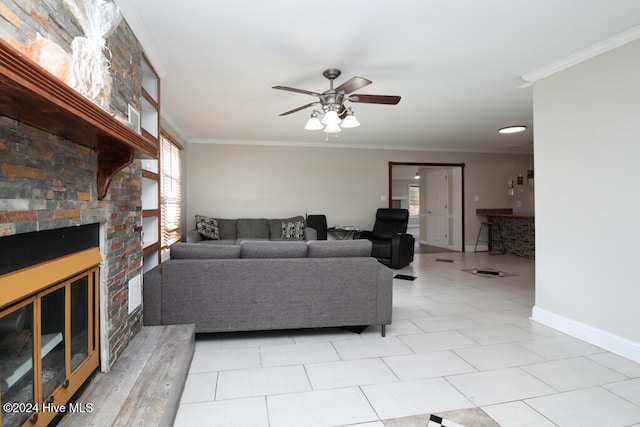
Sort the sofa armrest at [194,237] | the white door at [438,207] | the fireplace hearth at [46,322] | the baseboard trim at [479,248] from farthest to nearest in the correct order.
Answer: the white door at [438,207] → the baseboard trim at [479,248] → the sofa armrest at [194,237] → the fireplace hearth at [46,322]

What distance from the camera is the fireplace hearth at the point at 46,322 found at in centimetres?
106

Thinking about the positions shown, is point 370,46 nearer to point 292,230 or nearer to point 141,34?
point 141,34

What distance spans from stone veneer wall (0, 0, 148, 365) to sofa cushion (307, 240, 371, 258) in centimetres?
130

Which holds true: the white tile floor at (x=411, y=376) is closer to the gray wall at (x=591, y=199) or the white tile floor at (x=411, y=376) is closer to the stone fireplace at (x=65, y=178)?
the gray wall at (x=591, y=199)

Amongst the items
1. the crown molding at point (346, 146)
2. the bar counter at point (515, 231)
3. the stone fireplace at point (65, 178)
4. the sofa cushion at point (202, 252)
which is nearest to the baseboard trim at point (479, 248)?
the bar counter at point (515, 231)

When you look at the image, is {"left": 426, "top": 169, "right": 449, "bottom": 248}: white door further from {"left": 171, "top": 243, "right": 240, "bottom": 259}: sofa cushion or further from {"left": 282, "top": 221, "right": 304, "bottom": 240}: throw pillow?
{"left": 171, "top": 243, "right": 240, "bottom": 259}: sofa cushion

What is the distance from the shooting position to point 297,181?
665cm

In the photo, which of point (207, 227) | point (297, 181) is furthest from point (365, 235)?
point (207, 227)

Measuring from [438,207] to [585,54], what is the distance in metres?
5.75

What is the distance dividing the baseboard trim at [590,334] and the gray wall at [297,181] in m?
4.18

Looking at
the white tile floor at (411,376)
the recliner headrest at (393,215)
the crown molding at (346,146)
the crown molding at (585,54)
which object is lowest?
the white tile floor at (411,376)

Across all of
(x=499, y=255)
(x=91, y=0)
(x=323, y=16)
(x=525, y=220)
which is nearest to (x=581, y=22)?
(x=323, y=16)

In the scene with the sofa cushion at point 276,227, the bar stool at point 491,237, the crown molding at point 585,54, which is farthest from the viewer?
the bar stool at point 491,237

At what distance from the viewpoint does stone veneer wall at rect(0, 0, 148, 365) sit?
104 centimetres
